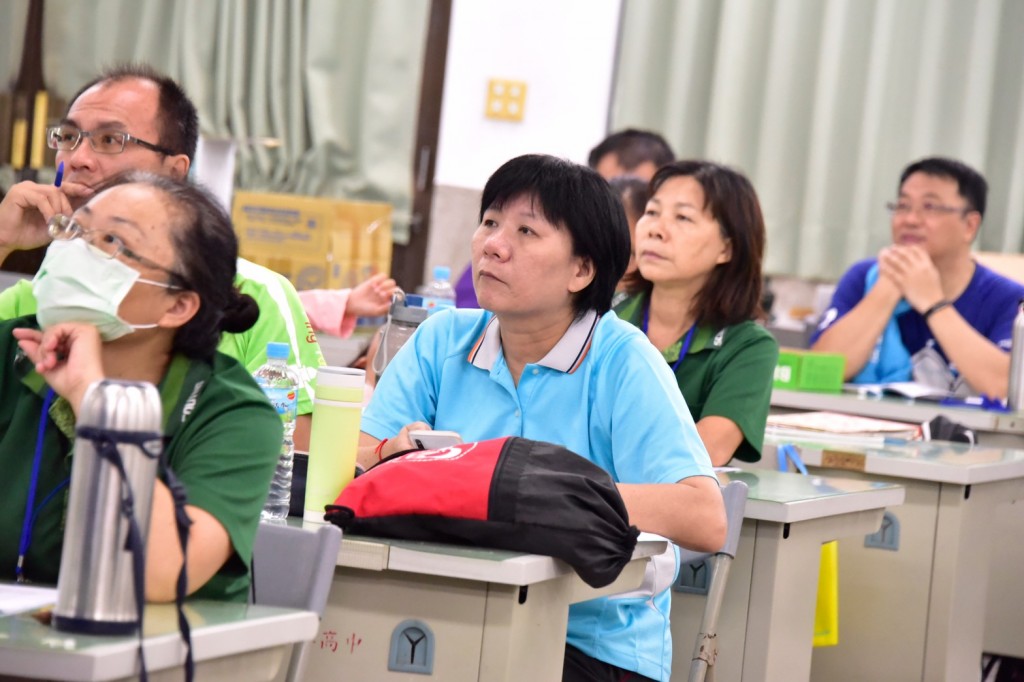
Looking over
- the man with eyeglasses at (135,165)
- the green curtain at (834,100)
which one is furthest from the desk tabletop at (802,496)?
the green curtain at (834,100)

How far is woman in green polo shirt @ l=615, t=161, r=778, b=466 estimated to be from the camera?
299 centimetres

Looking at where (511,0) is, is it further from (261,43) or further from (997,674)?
(997,674)

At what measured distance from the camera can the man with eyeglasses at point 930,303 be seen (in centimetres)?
462

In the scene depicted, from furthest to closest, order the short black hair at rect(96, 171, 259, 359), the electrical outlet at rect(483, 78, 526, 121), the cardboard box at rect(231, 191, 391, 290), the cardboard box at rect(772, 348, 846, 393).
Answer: the electrical outlet at rect(483, 78, 526, 121), the cardboard box at rect(231, 191, 391, 290), the cardboard box at rect(772, 348, 846, 393), the short black hair at rect(96, 171, 259, 359)

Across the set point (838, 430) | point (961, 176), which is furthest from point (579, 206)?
point (961, 176)

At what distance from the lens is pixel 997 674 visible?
410 centimetres

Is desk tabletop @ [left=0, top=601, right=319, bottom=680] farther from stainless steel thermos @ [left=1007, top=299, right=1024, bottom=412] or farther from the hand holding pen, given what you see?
stainless steel thermos @ [left=1007, top=299, right=1024, bottom=412]

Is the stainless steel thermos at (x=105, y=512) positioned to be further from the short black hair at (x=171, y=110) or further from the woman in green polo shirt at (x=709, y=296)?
the woman in green polo shirt at (x=709, y=296)

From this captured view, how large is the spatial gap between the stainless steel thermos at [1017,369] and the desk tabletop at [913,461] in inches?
31.3

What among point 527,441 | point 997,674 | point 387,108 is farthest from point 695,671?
point 387,108

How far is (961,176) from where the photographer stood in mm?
5012

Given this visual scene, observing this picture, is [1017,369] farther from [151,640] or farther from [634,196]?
[151,640]

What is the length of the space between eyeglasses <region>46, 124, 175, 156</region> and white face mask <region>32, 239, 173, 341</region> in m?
0.90

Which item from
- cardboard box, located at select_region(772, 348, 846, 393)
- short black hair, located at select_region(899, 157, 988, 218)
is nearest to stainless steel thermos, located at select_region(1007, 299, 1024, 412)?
cardboard box, located at select_region(772, 348, 846, 393)
